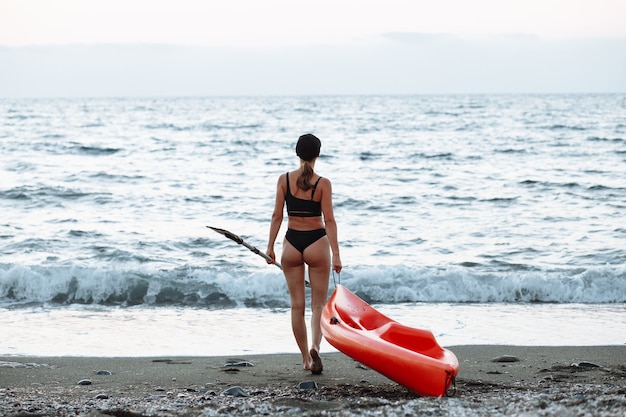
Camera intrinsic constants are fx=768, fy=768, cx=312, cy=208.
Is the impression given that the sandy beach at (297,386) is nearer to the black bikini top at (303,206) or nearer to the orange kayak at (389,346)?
the orange kayak at (389,346)

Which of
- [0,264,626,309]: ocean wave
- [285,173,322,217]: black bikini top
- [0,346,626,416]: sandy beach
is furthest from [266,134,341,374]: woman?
[0,264,626,309]: ocean wave

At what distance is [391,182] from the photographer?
20672 millimetres

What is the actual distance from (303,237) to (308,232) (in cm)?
5

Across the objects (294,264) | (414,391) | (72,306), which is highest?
(294,264)

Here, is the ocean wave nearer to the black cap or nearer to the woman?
the woman

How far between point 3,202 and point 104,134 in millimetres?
18255

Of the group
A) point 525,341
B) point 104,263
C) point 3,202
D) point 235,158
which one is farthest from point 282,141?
point 525,341

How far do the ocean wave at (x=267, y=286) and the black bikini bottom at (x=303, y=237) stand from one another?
4.10 metres

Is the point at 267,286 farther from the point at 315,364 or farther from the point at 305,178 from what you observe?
the point at 305,178

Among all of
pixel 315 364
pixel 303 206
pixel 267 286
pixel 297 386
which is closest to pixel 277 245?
pixel 267 286

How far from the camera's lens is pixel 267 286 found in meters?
10.2

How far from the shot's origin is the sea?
823 centimetres

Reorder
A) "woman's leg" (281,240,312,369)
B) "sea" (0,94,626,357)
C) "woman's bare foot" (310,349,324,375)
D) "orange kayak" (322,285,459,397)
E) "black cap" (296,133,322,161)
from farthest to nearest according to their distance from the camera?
1. "sea" (0,94,626,357)
2. "woman's bare foot" (310,349,324,375)
3. "woman's leg" (281,240,312,369)
4. "black cap" (296,133,322,161)
5. "orange kayak" (322,285,459,397)

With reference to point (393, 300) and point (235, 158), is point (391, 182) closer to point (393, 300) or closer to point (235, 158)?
point (235, 158)
